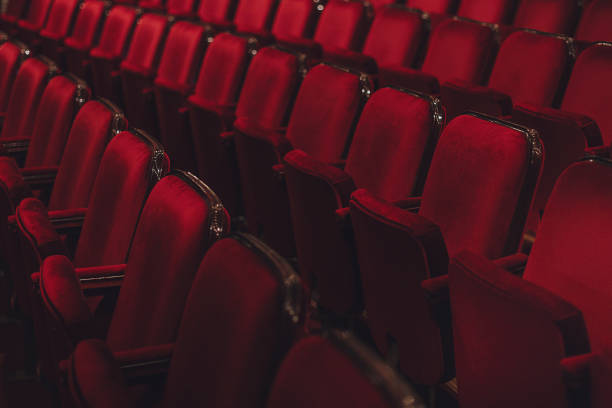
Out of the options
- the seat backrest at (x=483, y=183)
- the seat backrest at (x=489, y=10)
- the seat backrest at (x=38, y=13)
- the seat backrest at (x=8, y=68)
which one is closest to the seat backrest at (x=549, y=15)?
the seat backrest at (x=489, y=10)

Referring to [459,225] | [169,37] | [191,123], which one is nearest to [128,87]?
[169,37]

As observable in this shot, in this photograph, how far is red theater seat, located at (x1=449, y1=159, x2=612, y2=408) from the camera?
0.28m

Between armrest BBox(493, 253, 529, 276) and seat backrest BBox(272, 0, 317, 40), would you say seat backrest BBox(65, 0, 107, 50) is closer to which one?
seat backrest BBox(272, 0, 317, 40)

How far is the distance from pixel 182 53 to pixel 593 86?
45 cm

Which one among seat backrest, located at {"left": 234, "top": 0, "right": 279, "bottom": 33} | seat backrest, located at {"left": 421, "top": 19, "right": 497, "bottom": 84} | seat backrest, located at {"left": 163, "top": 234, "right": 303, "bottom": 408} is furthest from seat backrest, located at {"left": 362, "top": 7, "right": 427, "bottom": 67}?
seat backrest, located at {"left": 163, "top": 234, "right": 303, "bottom": 408}

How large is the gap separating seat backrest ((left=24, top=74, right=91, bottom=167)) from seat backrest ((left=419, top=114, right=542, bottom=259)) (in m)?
0.30

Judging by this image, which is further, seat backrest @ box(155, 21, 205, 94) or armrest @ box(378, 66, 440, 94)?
seat backrest @ box(155, 21, 205, 94)

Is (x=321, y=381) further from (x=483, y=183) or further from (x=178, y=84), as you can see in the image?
(x=178, y=84)

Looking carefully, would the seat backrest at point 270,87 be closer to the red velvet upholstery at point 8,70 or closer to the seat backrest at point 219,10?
the red velvet upholstery at point 8,70

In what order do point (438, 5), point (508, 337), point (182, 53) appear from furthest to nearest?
1. point (438, 5)
2. point (182, 53)
3. point (508, 337)

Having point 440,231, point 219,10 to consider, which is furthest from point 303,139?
point 219,10

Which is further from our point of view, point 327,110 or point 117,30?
point 117,30

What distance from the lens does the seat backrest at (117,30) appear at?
0.99 meters

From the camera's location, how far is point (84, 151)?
498 millimetres
